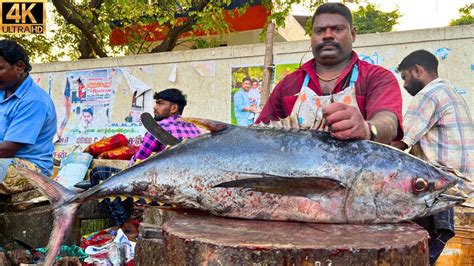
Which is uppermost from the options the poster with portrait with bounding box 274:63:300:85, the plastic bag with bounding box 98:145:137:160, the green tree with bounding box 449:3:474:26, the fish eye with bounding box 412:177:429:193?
the green tree with bounding box 449:3:474:26

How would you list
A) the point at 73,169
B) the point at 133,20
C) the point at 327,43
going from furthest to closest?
1. the point at 133,20
2. the point at 73,169
3. the point at 327,43

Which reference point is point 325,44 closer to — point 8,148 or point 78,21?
point 8,148

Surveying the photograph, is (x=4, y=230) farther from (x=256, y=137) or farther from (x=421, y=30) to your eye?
(x=421, y=30)

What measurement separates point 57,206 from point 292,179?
3.65ft

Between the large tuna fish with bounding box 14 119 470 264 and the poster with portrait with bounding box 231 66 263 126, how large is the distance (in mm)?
4872

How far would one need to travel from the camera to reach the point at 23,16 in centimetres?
1064

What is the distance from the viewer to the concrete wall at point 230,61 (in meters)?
5.66

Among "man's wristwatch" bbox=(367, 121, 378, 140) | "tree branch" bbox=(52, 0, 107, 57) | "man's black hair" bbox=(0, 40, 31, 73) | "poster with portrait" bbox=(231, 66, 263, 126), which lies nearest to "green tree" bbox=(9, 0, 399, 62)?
"tree branch" bbox=(52, 0, 107, 57)

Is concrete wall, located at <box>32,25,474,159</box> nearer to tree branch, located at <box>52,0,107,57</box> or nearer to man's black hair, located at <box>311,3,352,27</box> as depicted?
tree branch, located at <box>52,0,107,57</box>

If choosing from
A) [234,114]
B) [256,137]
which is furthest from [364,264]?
[234,114]

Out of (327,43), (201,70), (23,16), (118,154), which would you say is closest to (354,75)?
(327,43)

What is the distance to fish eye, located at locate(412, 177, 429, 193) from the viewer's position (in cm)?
193

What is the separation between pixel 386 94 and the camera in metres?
2.37

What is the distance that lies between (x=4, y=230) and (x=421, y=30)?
192 inches
